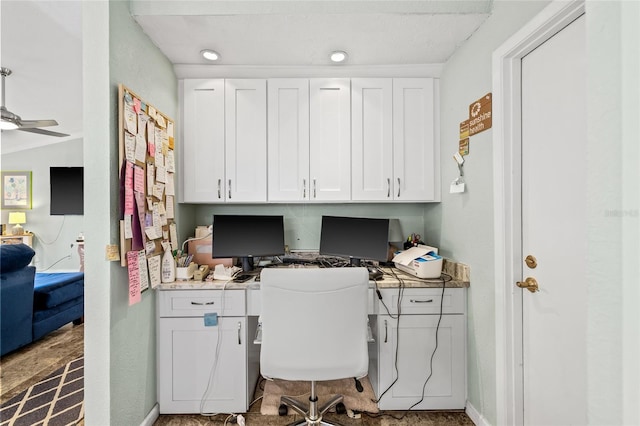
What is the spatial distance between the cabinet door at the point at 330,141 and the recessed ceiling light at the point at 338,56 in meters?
0.15

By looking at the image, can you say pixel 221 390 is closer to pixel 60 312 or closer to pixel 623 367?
pixel 623 367

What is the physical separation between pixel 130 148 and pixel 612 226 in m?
1.99

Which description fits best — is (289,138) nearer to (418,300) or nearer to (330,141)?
(330,141)

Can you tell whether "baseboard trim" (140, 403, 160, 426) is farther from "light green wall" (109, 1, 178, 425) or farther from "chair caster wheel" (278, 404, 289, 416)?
"chair caster wheel" (278, 404, 289, 416)

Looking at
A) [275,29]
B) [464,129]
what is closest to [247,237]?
[275,29]

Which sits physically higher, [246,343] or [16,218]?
[16,218]

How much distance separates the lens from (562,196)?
1.23 m

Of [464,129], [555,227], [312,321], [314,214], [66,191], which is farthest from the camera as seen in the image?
[66,191]

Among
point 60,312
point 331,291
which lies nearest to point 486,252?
point 331,291

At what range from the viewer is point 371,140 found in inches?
86.0

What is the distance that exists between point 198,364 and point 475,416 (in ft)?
5.82

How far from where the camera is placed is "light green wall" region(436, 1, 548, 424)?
1567 millimetres

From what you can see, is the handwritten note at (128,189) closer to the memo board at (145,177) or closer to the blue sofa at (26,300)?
the memo board at (145,177)

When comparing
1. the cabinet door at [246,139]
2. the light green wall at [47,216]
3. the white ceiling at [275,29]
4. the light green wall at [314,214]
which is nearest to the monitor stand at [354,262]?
the light green wall at [314,214]
